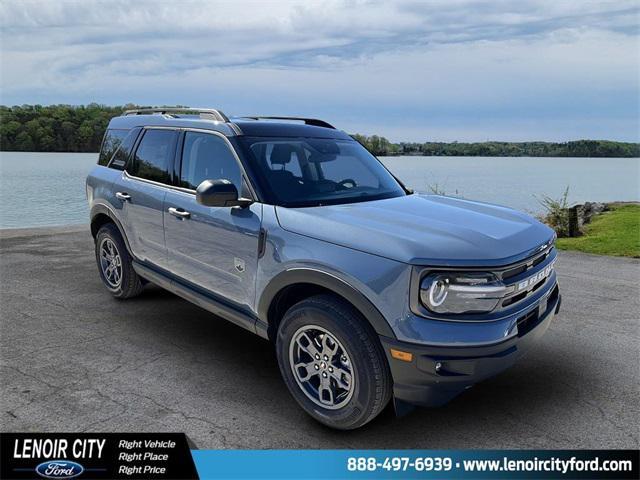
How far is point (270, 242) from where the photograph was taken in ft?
11.4

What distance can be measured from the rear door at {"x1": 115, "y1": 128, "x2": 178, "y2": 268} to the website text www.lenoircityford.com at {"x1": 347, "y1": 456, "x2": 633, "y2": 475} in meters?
2.70

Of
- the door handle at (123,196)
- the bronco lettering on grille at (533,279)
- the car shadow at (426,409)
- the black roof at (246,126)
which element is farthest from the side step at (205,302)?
the bronco lettering on grille at (533,279)

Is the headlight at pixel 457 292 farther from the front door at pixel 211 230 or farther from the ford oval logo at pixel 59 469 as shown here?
the ford oval logo at pixel 59 469

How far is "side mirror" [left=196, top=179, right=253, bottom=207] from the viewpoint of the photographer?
350cm

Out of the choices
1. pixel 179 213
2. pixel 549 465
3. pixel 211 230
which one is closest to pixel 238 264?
pixel 211 230

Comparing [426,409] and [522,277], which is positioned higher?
[522,277]

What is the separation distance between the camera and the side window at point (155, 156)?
4.74 m

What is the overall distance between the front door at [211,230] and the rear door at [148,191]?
0.18 metres

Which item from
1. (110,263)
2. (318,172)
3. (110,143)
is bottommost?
(110,263)

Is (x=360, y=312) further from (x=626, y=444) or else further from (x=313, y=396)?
(x=626, y=444)

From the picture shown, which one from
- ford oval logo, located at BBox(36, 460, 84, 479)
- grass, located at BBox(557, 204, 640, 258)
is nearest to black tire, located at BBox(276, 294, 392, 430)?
ford oval logo, located at BBox(36, 460, 84, 479)

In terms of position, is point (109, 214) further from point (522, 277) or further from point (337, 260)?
point (522, 277)

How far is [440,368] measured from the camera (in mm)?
2783

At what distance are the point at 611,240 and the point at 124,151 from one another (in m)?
9.63
